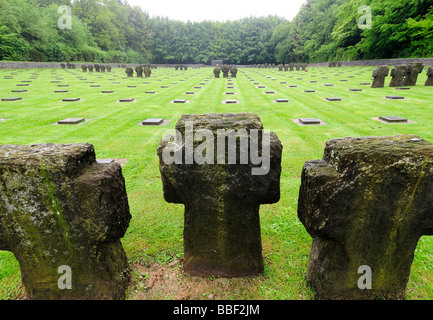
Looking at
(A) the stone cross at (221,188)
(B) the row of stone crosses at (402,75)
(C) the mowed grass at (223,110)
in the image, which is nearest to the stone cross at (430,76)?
(B) the row of stone crosses at (402,75)

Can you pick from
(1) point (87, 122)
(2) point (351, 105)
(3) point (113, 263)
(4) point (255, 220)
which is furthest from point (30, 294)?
(2) point (351, 105)

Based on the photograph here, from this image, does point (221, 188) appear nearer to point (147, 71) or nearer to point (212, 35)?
point (147, 71)

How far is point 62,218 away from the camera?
5.88 ft

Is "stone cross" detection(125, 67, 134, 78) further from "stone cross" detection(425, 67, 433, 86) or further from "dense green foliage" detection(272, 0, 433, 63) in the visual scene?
"dense green foliage" detection(272, 0, 433, 63)

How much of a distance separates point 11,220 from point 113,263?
0.83 meters

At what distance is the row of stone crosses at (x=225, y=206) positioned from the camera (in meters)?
1.69

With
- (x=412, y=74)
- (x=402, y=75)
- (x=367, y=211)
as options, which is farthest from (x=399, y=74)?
(x=367, y=211)

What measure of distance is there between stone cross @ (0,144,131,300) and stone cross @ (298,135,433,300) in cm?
163

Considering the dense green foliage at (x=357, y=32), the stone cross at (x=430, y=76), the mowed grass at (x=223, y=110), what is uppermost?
the dense green foliage at (x=357, y=32)

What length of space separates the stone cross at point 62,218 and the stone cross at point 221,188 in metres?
0.51

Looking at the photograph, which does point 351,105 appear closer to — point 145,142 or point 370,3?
point 145,142

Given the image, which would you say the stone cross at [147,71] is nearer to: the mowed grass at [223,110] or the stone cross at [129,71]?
the stone cross at [129,71]

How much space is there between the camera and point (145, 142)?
6422mm

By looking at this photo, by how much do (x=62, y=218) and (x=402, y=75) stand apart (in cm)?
1890
